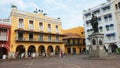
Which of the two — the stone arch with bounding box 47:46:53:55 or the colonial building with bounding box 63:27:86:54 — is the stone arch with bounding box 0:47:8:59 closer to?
the stone arch with bounding box 47:46:53:55

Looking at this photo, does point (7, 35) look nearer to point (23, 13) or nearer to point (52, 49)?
point (23, 13)

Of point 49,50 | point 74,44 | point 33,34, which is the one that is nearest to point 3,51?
point 33,34

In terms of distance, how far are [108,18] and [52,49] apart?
17.7m

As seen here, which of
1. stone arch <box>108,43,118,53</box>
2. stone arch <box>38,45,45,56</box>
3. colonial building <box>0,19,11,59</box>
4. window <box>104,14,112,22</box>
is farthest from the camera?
stone arch <box>108,43,118,53</box>

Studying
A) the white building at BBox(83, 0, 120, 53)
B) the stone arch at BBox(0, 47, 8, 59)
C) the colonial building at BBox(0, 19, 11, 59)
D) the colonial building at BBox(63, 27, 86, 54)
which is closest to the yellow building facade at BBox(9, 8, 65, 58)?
the colonial building at BBox(0, 19, 11, 59)

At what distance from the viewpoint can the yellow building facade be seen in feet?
104

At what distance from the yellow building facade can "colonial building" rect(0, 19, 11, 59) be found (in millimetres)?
851

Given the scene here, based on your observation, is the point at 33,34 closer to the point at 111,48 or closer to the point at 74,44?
the point at 74,44

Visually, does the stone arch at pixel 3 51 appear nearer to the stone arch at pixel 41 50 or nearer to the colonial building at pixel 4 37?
the colonial building at pixel 4 37

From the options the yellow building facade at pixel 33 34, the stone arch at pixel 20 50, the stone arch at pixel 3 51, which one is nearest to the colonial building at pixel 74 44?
the yellow building facade at pixel 33 34

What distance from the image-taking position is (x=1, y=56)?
30219 millimetres

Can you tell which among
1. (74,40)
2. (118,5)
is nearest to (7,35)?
(74,40)

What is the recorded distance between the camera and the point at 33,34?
3478cm

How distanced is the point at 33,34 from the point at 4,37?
7.08 metres
